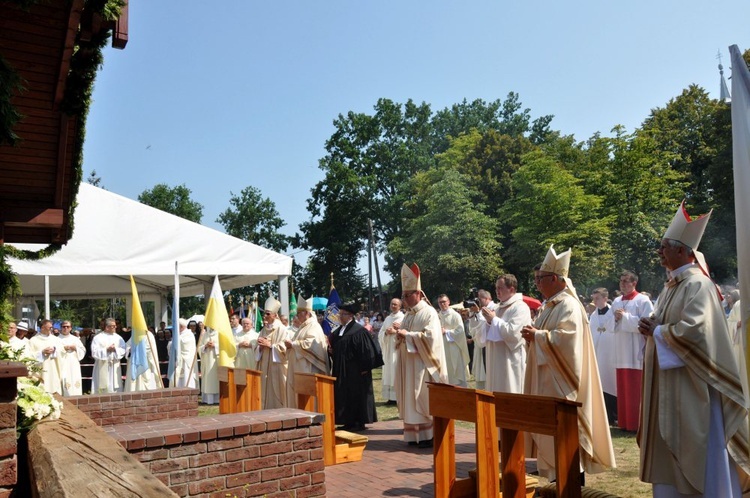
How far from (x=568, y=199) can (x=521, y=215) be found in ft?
12.4

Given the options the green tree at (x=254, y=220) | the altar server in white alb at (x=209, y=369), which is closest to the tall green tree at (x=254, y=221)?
the green tree at (x=254, y=220)

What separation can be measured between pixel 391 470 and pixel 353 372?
11.5 ft

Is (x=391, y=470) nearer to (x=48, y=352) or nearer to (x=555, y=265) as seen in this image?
(x=555, y=265)

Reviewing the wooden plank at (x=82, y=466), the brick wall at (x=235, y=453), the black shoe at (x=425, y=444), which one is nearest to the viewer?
the wooden plank at (x=82, y=466)

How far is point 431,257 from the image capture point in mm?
46375

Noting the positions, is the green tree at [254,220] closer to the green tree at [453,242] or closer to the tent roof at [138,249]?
the green tree at [453,242]

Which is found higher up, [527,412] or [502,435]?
[527,412]

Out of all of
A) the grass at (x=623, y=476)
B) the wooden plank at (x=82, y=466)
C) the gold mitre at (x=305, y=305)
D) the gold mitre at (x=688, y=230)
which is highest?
the gold mitre at (x=688, y=230)

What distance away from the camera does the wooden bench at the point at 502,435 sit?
184 inches

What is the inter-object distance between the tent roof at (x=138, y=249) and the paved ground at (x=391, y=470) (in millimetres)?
7687

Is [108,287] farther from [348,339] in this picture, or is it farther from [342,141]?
[342,141]

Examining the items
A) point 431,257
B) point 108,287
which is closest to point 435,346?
point 108,287

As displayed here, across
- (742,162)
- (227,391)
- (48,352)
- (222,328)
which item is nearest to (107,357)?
(48,352)

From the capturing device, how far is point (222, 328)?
13.2m
